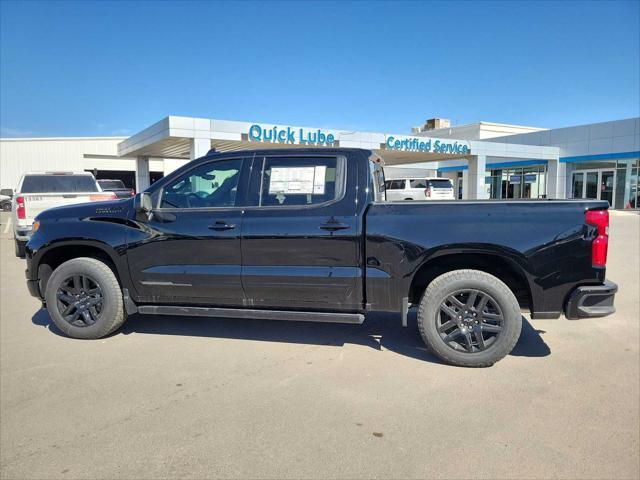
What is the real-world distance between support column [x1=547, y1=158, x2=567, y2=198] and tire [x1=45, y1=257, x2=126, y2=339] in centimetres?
3141

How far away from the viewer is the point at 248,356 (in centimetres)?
435

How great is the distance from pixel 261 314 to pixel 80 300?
1.95 meters

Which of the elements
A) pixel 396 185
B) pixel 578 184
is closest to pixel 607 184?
pixel 578 184

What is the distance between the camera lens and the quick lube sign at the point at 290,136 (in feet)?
62.1

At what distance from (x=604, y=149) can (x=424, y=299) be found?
99.4ft

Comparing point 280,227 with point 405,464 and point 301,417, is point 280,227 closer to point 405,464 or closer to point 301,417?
point 301,417

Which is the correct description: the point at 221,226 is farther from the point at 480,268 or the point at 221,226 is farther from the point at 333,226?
the point at 480,268

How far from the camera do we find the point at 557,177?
30.8 metres

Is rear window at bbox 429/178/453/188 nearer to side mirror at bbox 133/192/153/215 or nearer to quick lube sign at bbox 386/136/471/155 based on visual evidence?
quick lube sign at bbox 386/136/471/155

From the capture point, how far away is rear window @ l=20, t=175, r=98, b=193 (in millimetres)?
11094

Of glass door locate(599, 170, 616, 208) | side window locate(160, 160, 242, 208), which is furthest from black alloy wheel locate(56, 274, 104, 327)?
glass door locate(599, 170, 616, 208)

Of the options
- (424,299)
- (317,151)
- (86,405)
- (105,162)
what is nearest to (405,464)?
(424,299)

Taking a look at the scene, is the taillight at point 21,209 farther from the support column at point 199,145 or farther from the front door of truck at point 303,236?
the support column at point 199,145

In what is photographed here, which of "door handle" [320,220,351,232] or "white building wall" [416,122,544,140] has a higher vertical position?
"white building wall" [416,122,544,140]
